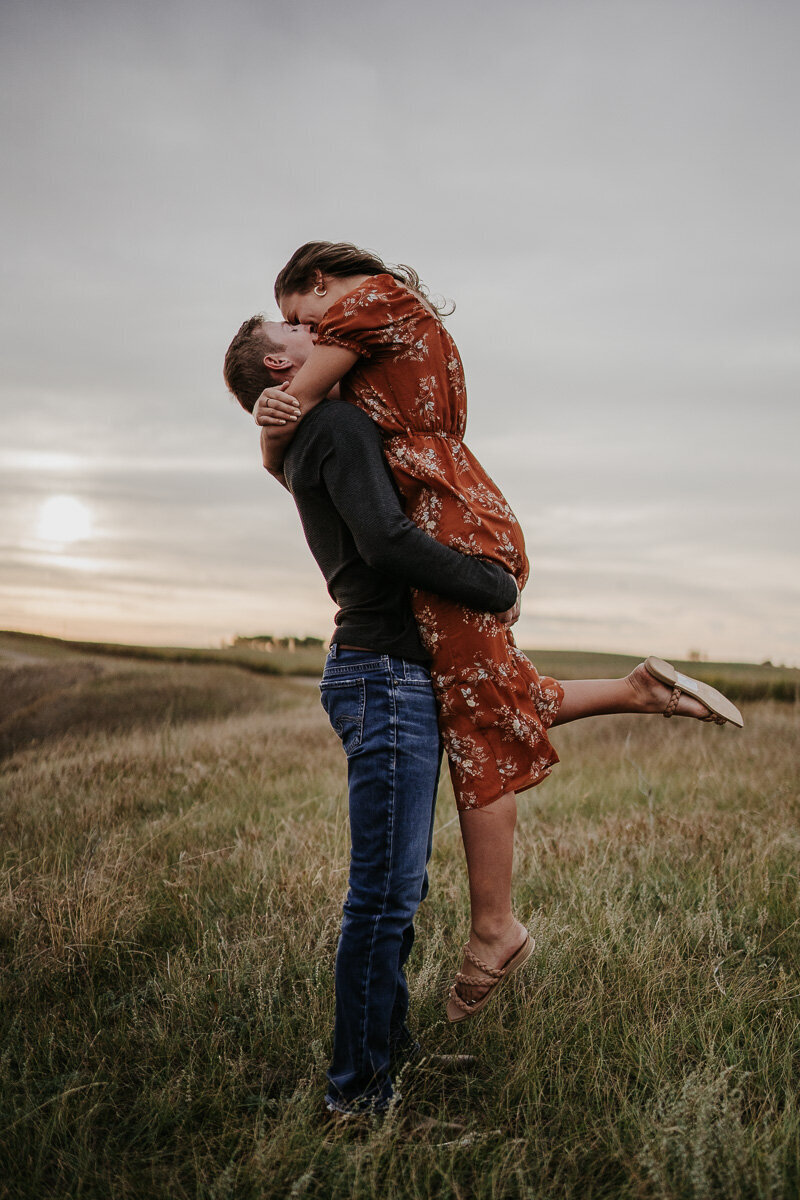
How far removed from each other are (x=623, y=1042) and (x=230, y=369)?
7.96 feet

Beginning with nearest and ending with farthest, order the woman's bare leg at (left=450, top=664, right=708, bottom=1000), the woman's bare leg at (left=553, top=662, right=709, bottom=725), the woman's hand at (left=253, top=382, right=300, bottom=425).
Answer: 1. the woman's hand at (left=253, top=382, right=300, bottom=425)
2. the woman's bare leg at (left=450, top=664, right=708, bottom=1000)
3. the woman's bare leg at (left=553, top=662, right=709, bottom=725)

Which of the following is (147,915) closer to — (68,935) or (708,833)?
(68,935)

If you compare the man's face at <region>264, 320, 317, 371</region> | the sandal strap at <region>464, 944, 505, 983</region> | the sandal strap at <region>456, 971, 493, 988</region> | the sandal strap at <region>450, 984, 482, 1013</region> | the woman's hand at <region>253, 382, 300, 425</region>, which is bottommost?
the sandal strap at <region>450, 984, 482, 1013</region>

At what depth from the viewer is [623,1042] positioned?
97.4 inches

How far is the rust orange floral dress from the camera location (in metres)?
2.04

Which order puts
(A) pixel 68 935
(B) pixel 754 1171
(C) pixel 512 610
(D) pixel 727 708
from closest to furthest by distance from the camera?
(B) pixel 754 1171
(C) pixel 512 610
(D) pixel 727 708
(A) pixel 68 935

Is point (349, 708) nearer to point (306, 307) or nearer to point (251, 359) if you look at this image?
point (251, 359)

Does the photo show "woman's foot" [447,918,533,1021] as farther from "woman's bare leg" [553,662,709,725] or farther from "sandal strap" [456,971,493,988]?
"woman's bare leg" [553,662,709,725]

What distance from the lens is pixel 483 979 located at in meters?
2.28

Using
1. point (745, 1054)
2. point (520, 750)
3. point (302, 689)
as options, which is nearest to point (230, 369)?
point (520, 750)

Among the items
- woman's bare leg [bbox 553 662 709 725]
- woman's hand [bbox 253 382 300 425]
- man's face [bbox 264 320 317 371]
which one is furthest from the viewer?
woman's bare leg [bbox 553 662 709 725]

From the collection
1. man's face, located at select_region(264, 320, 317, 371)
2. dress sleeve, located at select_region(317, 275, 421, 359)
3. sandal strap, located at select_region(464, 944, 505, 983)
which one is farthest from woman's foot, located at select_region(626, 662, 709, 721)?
man's face, located at select_region(264, 320, 317, 371)

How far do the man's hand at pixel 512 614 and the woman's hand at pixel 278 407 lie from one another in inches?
29.7

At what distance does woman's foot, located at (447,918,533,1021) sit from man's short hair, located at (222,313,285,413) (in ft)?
5.71
